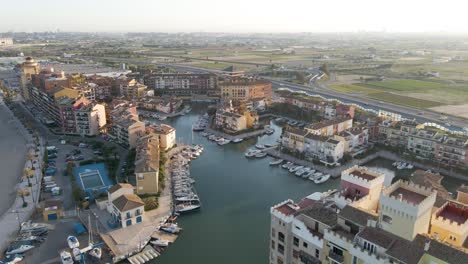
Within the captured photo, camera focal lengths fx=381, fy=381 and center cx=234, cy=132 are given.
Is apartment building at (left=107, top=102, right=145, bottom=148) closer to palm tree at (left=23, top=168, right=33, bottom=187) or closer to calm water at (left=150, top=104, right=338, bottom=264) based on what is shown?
calm water at (left=150, top=104, right=338, bottom=264)

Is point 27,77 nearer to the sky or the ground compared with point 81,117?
nearer to the sky

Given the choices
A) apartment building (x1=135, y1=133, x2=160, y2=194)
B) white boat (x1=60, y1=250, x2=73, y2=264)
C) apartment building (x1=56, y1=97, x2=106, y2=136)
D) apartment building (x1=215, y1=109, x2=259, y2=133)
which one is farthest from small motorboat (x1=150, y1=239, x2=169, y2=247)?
apartment building (x1=56, y1=97, x2=106, y2=136)

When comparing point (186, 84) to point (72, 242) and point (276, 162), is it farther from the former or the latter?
point (72, 242)

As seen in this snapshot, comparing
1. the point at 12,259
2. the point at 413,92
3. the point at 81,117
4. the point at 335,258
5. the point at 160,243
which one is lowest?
the point at 160,243

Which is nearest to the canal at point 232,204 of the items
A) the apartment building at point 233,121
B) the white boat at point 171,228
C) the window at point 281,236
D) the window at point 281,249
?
the white boat at point 171,228

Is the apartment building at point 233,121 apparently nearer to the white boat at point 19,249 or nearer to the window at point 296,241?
the white boat at point 19,249

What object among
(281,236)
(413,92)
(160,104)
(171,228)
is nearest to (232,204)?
(171,228)
